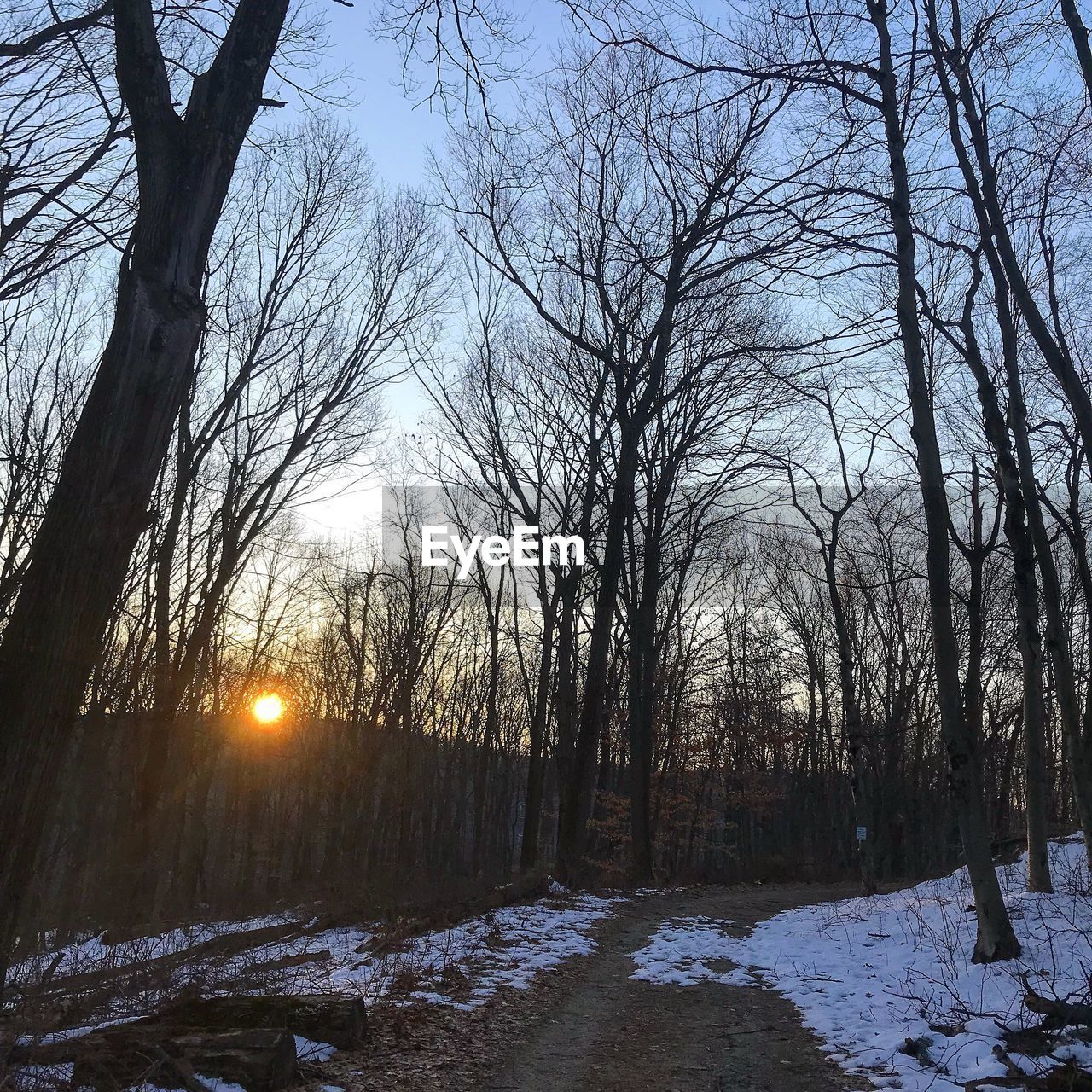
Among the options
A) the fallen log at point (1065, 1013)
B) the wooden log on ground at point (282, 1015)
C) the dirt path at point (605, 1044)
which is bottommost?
the dirt path at point (605, 1044)

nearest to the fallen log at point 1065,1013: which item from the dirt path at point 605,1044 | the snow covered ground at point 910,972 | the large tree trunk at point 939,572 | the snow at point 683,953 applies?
the snow covered ground at point 910,972

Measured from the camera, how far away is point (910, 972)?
7.80 metres

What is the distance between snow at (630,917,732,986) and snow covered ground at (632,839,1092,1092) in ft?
0.07

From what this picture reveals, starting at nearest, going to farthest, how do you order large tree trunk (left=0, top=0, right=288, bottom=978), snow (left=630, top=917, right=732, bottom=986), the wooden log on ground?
large tree trunk (left=0, top=0, right=288, bottom=978) < the wooden log on ground < snow (left=630, top=917, right=732, bottom=986)

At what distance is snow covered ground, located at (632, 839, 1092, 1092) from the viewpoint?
5.32m

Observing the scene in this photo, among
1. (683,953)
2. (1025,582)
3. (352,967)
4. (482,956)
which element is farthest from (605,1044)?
(1025,582)

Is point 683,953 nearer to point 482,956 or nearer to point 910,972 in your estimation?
point 482,956

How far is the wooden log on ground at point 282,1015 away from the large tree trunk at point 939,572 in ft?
17.6

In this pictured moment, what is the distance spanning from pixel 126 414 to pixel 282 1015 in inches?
149

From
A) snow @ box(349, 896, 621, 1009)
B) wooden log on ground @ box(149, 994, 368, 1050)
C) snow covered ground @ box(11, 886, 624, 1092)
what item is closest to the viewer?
wooden log on ground @ box(149, 994, 368, 1050)

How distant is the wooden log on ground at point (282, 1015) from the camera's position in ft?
17.2

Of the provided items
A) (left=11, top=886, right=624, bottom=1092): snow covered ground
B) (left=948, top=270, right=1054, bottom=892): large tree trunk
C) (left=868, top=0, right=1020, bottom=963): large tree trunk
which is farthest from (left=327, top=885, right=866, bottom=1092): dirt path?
(left=948, top=270, right=1054, bottom=892): large tree trunk

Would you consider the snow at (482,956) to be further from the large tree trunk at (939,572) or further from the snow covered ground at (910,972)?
the large tree trunk at (939,572)

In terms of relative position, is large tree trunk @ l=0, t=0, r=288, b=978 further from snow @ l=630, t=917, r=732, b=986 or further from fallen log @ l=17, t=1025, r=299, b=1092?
snow @ l=630, t=917, r=732, b=986
